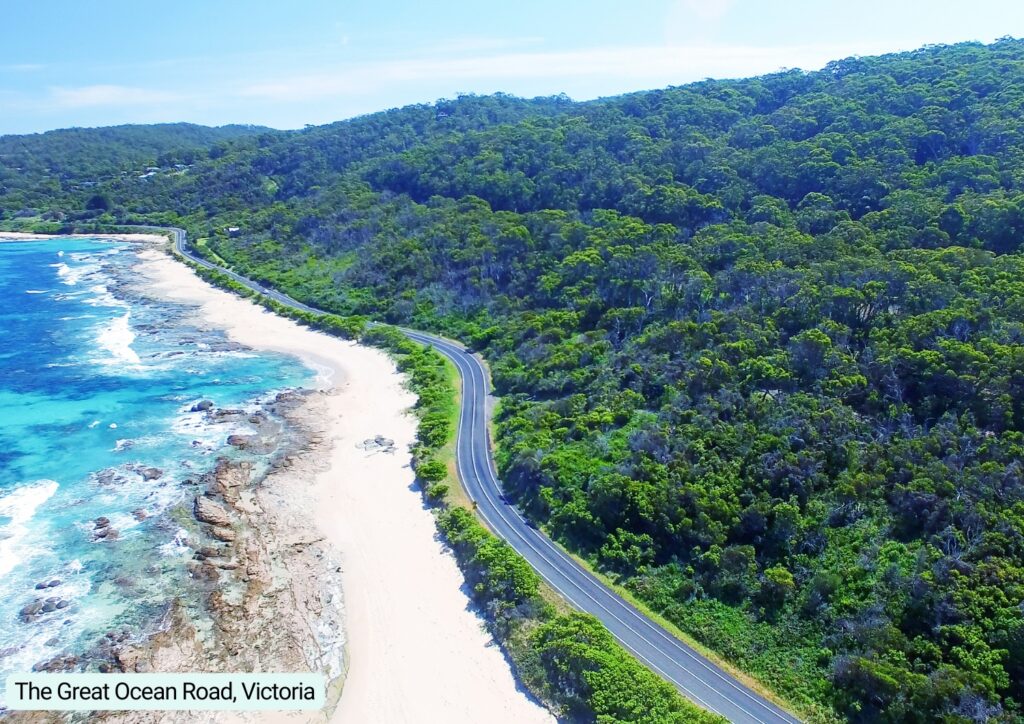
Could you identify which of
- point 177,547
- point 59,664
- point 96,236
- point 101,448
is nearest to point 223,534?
point 177,547

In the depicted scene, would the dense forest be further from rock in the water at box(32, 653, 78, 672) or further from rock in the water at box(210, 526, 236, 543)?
rock in the water at box(32, 653, 78, 672)

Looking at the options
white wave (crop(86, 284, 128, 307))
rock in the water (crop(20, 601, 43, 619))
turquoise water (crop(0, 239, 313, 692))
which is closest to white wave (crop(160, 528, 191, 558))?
turquoise water (crop(0, 239, 313, 692))

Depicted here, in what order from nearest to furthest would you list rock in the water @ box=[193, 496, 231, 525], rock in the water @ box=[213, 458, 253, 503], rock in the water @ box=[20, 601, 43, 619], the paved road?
the paved road < rock in the water @ box=[20, 601, 43, 619] < rock in the water @ box=[193, 496, 231, 525] < rock in the water @ box=[213, 458, 253, 503]

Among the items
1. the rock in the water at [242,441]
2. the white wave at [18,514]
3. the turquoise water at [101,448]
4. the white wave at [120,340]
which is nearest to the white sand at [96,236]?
the turquoise water at [101,448]

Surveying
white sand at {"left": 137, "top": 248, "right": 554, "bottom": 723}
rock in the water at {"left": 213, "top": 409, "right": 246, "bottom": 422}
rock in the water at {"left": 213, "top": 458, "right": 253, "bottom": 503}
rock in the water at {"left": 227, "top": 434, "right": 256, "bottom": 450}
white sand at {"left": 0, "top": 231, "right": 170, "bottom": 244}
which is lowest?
white sand at {"left": 137, "top": 248, "right": 554, "bottom": 723}

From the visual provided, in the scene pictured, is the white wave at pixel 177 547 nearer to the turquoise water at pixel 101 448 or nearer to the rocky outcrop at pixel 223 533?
the turquoise water at pixel 101 448

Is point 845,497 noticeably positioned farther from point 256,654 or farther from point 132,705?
point 132,705

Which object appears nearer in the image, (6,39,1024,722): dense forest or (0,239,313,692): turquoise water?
(6,39,1024,722): dense forest
